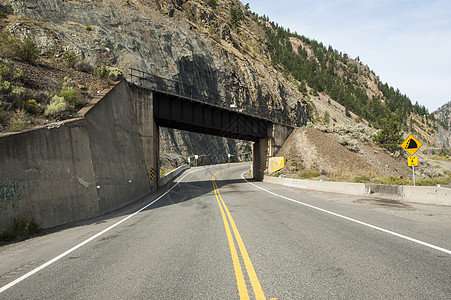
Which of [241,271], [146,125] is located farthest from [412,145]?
[146,125]

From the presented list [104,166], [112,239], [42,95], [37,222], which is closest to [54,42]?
[42,95]

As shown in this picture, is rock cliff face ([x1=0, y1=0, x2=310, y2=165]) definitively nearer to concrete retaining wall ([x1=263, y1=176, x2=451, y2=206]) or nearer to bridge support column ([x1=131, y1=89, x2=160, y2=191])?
bridge support column ([x1=131, y1=89, x2=160, y2=191])

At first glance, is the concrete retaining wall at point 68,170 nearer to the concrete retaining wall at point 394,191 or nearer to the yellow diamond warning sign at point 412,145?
the concrete retaining wall at point 394,191

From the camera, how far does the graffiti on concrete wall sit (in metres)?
7.77

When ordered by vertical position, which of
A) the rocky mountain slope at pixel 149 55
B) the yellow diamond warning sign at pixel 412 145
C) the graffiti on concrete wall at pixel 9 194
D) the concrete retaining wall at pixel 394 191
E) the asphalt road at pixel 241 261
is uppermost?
the rocky mountain slope at pixel 149 55

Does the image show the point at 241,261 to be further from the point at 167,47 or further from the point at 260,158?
the point at 167,47

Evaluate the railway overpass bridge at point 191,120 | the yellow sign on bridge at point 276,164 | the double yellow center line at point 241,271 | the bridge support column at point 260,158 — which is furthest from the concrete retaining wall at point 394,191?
the bridge support column at point 260,158

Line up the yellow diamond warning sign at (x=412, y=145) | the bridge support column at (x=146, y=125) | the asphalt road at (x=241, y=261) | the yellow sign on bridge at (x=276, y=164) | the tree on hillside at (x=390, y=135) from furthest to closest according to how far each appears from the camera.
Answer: the tree on hillside at (x=390, y=135), the yellow sign on bridge at (x=276, y=164), the bridge support column at (x=146, y=125), the yellow diamond warning sign at (x=412, y=145), the asphalt road at (x=241, y=261)

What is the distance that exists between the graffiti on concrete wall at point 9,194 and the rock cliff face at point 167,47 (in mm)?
18993

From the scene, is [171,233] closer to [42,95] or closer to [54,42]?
[42,95]

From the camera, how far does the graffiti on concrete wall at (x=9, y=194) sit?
777cm

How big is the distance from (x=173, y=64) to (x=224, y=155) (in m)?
26.1

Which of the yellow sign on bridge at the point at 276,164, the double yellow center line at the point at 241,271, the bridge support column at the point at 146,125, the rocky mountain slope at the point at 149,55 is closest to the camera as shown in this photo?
the double yellow center line at the point at 241,271

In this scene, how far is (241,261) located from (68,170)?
339 inches
